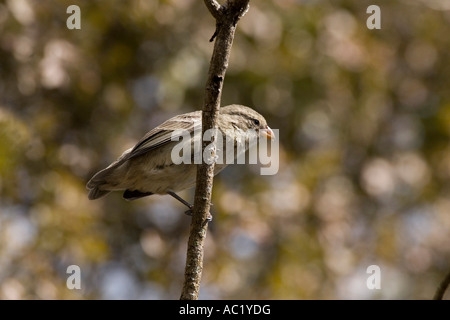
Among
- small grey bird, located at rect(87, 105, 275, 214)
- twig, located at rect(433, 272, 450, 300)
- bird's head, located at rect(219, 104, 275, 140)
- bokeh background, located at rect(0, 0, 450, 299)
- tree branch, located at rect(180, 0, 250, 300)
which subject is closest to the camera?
twig, located at rect(433, 272, 450, 300)

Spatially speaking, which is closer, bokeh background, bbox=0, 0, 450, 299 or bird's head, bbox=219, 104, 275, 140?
bird's head, bbox=219, 104, 275, 140

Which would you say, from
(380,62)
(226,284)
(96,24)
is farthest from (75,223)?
(380,62)

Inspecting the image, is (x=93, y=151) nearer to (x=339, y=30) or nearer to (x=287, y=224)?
(x=287, y=224)

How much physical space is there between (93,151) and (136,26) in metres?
1.48

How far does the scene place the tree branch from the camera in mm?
3180

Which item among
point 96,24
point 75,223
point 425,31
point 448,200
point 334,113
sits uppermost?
point 425,31

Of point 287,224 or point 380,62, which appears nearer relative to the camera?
point 287,224

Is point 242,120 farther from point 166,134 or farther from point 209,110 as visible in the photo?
point 209,110

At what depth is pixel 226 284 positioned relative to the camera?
6961 mm

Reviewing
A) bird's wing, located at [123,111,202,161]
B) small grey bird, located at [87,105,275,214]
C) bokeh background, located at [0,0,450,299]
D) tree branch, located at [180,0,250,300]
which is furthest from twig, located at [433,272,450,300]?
bokeh background, located at [0,0,450,299]

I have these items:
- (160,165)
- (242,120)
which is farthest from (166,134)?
(242,120)

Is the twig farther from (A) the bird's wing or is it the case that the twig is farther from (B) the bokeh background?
(B) the bokeh background

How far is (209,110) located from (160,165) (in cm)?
161

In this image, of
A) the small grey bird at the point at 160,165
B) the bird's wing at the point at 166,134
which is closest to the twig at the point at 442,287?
the small grey bird at the point at 160,165
